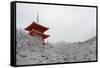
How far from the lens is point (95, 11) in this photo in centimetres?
239

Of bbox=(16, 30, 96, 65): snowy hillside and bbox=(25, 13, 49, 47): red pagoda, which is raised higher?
bbox=(25, 13, 49, 47): red pagoda

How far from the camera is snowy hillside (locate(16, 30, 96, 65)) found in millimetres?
2078

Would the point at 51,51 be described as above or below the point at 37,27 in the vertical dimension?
below

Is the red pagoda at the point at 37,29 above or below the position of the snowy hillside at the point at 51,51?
above

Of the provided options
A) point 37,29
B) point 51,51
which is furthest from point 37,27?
point 51,51

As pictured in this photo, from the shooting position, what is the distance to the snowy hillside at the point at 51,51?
6.82 ft

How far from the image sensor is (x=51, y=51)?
2195 millimetres

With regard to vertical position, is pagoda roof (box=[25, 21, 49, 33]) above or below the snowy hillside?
above

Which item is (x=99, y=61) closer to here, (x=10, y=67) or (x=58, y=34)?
(x=58, y=34)

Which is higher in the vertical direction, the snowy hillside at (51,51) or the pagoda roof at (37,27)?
the pagoda roof at (37,27)

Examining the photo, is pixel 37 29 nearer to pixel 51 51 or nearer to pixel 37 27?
pixel 37 27

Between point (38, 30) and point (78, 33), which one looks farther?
point (78, 33)

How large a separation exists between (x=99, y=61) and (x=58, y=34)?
19.9 inches
